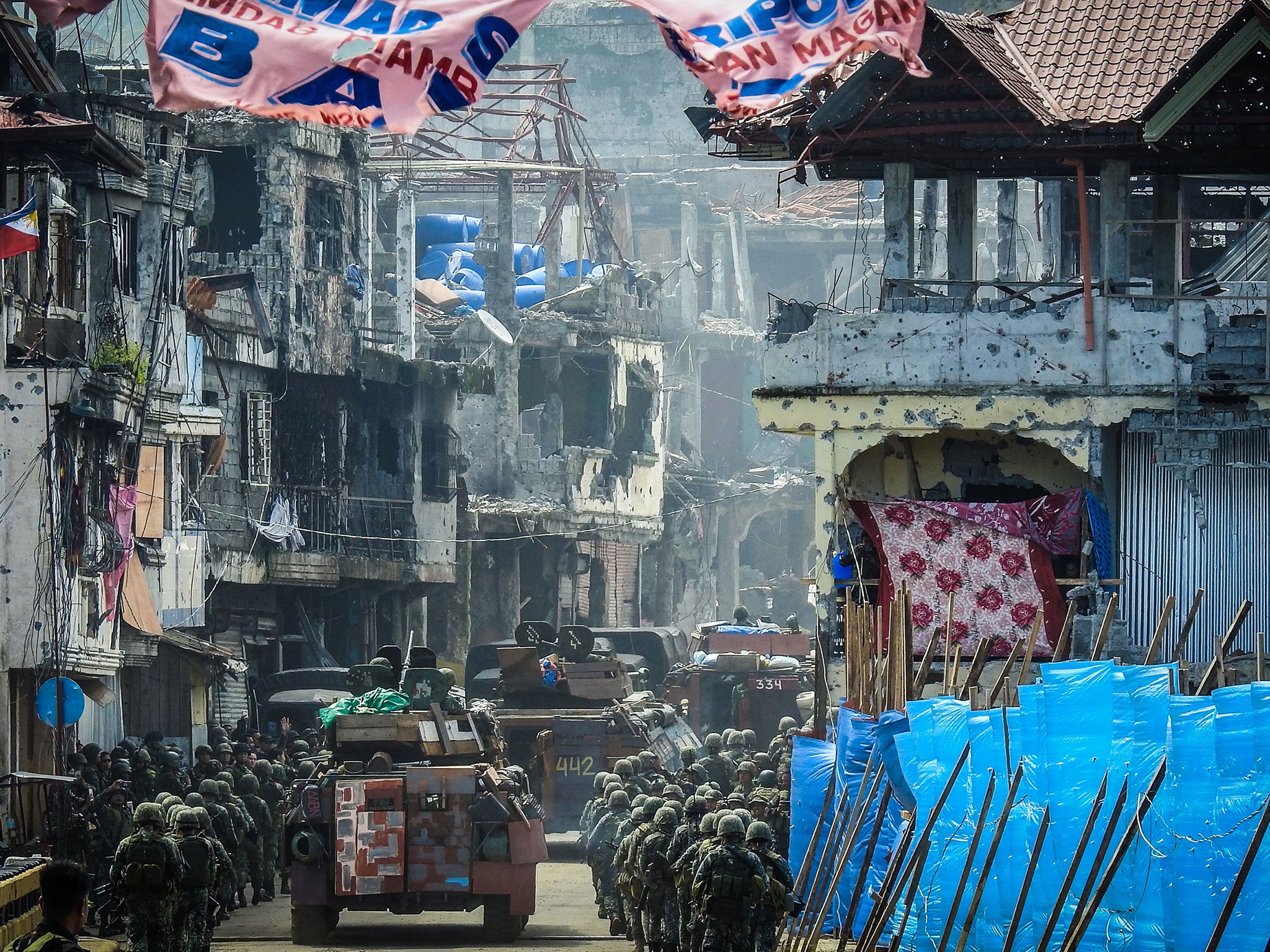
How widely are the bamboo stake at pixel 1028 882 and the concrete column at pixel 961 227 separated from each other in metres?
12.3

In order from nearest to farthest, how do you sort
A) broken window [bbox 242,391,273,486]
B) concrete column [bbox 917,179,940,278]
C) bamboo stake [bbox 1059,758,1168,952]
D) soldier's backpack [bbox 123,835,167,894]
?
bamboo stake [bbox 1059,758,1168,952]
soldier's backpack [bbox 123,835,167,894]
concrete column [bbox 917,179,940,278]
broken window [bbox 242,391,273,486]

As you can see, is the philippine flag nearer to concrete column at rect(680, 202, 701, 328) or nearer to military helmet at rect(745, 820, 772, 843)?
military helmet at rect(745, 820, 772, 843)

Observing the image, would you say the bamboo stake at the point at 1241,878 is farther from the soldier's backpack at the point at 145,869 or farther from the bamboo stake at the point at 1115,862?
the soldier's backpack at the point at 145,869

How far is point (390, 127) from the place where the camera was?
9.09 m

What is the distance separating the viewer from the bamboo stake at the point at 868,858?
1753cm

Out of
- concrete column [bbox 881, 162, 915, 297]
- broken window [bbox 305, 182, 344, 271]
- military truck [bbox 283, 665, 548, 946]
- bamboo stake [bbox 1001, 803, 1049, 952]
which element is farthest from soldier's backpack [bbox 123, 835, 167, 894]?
broken window [bbox 305, 182, 344, 271]

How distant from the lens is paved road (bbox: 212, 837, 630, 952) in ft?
69.9

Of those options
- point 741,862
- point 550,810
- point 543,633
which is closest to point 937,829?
point 741,862

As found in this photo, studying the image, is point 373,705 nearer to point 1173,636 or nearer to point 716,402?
point 1173,636

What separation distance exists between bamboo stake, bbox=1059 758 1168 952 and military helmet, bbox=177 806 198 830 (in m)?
7.07

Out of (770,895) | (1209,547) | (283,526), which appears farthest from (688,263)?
(770,895)

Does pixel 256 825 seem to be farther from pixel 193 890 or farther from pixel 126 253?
pixel 126 253

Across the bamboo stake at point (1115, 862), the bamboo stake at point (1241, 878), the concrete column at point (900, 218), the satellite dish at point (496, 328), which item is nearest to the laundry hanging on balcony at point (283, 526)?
the satellite dish at point (496, 328)

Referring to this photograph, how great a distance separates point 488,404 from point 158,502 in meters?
20.5
